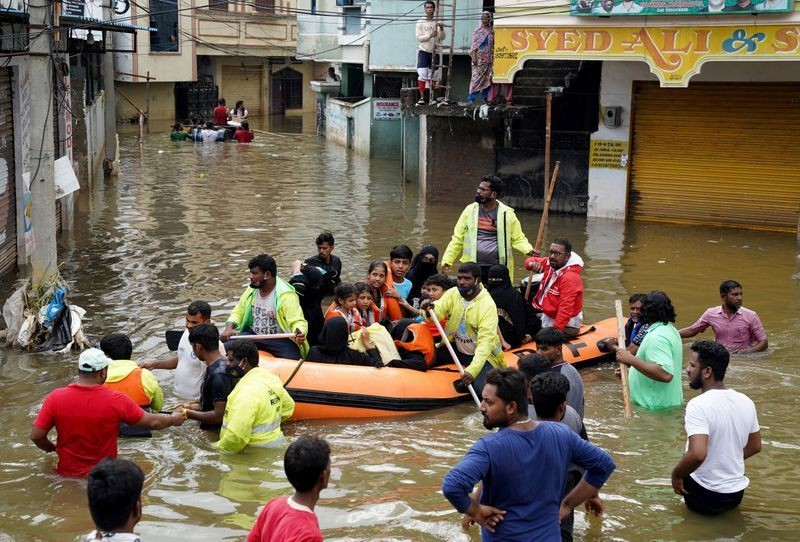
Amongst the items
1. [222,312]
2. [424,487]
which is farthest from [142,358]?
[424,487]

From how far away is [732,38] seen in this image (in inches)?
623

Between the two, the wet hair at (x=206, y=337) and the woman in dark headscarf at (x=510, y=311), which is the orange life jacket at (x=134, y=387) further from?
the woman in dark headscarf at (x=510, y=311)

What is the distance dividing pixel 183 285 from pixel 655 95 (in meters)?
9.26

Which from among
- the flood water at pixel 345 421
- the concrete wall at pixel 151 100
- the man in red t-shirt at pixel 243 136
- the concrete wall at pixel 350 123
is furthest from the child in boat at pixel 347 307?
the concrete wall at pixel 151 100

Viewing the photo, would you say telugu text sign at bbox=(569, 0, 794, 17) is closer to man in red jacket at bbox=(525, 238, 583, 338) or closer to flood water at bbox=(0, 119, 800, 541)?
flood water at bbox=(0, 119, 800, 541)

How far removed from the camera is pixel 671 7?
52.3 feet

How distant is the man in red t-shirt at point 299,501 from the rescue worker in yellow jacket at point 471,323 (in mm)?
4292

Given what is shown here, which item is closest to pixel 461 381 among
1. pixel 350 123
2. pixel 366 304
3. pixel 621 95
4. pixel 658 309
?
pixel 366 304

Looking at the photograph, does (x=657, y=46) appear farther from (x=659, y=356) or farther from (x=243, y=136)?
(x=243, y=136)

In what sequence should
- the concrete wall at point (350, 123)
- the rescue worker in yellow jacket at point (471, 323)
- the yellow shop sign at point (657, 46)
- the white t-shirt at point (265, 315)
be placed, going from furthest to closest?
the concrete wall at point (350, 123)
the yellow shop sign at point (657, 46)
the white t-shirt at point (265, 315)
the rescue worker in yellow jacket at point (471, 323)

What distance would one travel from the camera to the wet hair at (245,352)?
24.0 feet

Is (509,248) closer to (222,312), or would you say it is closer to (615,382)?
(615,382)

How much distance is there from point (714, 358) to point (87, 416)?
3.77 m

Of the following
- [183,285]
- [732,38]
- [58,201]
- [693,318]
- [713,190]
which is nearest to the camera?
[693,318]
